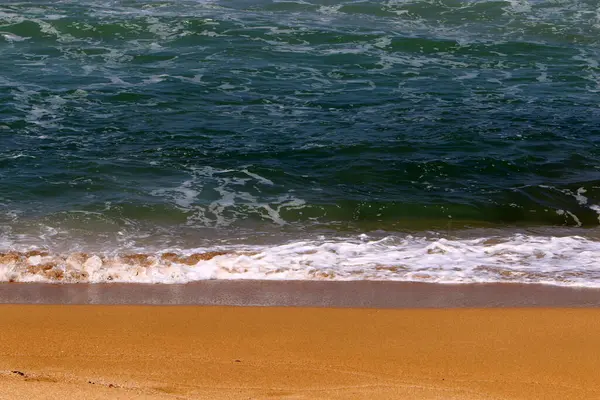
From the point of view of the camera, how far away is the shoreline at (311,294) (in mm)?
7328

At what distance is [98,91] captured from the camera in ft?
48.6

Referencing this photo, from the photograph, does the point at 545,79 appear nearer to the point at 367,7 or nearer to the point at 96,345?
the point at 367,7

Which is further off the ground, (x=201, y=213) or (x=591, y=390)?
(x=591, y=390)

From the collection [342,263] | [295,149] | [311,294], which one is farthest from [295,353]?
[295,149]

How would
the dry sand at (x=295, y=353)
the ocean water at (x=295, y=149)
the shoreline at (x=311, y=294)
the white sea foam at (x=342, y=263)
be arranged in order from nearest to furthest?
the dry sand at (x=295, y=353) → the shoreline at (x=311, y=294) → the white sea foam at (x=342, y=263) → the ocean water at (x=295, y=149)

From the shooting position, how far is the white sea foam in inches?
312

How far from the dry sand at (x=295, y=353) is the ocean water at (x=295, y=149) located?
107cm

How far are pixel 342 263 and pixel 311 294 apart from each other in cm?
81

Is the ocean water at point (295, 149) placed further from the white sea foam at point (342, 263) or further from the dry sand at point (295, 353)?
the dry sand at point (295, 353)

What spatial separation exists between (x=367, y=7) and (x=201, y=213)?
13.8 metres

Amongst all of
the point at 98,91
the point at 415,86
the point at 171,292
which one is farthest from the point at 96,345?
the point at 415,86

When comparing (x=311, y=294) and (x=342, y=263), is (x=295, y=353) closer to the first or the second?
(x=311, y=294)

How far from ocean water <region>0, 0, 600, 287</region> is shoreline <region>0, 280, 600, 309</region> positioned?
18cm

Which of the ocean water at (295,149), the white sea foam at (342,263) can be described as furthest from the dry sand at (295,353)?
the ocean water at (295,149)
